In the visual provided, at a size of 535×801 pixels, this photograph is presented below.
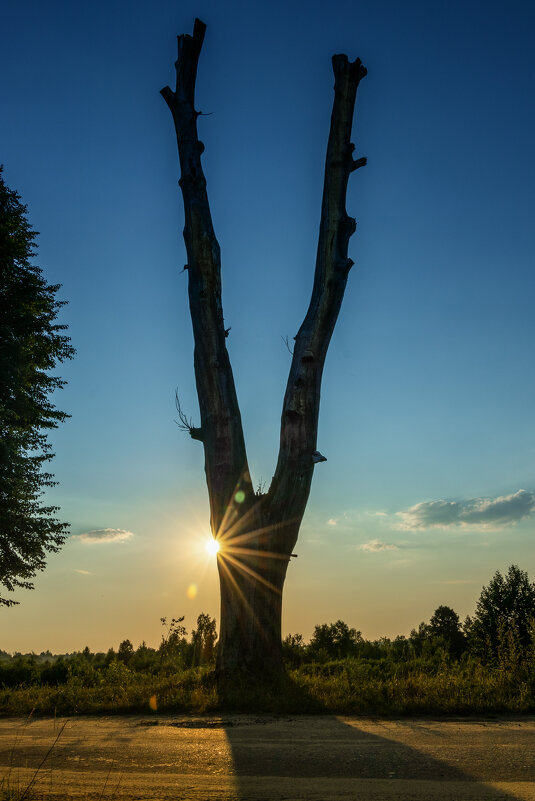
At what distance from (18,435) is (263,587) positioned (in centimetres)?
957

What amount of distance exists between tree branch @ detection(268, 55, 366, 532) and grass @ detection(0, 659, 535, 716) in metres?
2.24

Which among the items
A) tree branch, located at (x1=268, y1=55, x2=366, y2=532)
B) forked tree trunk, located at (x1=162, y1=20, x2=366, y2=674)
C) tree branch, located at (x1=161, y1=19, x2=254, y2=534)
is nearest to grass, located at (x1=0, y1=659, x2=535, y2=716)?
forked tree trunk, located at (x1=162, y1=20, x2=366, y2=674)

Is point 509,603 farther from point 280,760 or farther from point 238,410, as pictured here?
point 280,760

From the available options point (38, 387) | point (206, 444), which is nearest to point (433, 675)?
point (206, 444)

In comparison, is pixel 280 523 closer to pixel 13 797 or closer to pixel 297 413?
pixel 297 413

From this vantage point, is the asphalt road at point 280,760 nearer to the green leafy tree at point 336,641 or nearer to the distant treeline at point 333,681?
the distant treeline at point 333,681

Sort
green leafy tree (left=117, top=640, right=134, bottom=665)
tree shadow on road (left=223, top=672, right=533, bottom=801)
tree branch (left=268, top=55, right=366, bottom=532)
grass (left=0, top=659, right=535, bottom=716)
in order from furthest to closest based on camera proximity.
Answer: green leafy tree (left=117, top=640, right=134, bottom=665) < tree branch (left=268, top=55, right=366, bottom=532) < grass (left=0, top=659, right=535, bottom=716) < tree shadow on road (left=223, top=672, right=533, bottom=801)

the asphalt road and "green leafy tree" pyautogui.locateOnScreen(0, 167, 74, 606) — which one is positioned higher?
"green leafy tree" pyautogui.locateOnScreen(0, 167, 74, 606)

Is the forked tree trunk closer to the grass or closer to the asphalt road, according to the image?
the grass

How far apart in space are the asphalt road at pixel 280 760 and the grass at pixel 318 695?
0.68m

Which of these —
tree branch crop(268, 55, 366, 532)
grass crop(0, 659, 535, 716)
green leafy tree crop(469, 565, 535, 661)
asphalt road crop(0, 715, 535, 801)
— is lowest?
asphalt road crop(0, 715, 535, 801)

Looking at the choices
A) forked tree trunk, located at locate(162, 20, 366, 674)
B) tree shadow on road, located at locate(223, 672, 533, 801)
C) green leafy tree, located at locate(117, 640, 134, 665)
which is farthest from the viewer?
green leafy tree, located at locate(117, 640, 134, 665)

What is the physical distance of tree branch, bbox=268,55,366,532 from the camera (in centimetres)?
961

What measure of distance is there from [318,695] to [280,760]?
10.7 feet
